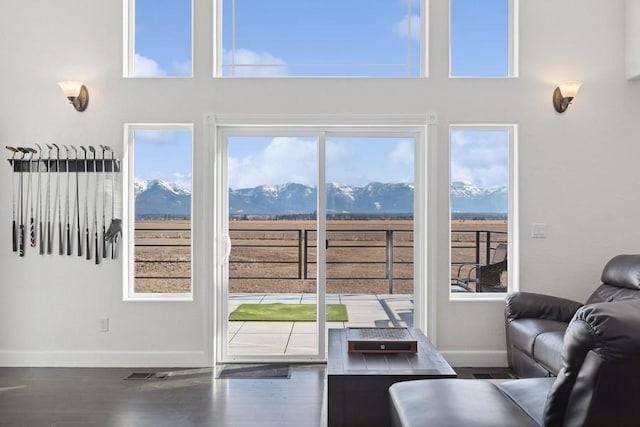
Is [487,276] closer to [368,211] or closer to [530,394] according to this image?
[368,211]

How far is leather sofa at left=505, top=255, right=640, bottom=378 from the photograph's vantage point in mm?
3477

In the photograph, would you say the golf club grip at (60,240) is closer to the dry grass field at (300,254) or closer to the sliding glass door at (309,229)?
the dry grass field at (300,254)

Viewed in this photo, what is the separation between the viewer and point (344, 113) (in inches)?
165

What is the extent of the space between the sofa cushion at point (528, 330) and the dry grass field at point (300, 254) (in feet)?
2.29

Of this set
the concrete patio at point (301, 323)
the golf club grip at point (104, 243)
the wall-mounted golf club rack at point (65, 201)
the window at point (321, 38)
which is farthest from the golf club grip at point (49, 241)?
the window at point (321, 38)

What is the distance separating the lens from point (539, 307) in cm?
381

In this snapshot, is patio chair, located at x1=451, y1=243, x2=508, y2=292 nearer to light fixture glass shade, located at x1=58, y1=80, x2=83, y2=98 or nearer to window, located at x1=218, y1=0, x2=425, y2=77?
window, located at x1=218, y1=0, x2=425, y2=77

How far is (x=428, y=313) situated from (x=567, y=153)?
1.74m

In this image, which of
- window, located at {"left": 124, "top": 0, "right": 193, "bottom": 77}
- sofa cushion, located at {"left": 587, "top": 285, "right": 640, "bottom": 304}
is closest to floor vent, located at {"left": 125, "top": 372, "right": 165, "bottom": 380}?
window, located at {"left": 124, "top": 0, "right": 193, "bottom": 77}

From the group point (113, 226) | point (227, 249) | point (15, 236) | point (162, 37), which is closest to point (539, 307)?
point (227, 249)

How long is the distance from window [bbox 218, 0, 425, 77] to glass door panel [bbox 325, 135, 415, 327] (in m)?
0.67

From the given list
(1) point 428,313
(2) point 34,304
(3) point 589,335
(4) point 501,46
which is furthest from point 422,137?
(2) point 34,304

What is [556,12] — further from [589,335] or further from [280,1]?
[589,335]

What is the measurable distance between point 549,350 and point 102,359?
3393 mm
